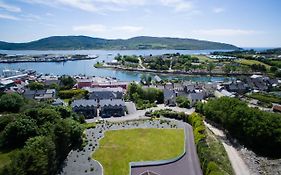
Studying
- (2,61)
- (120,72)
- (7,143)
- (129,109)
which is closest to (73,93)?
(129,109)

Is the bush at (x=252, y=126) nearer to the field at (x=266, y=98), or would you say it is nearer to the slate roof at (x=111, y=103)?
the slate roof at (x=111, y=103)

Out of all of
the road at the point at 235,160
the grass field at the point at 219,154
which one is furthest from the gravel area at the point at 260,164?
the grass field at the point at 219,154

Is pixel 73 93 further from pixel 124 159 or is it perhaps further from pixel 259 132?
pixel 259 132

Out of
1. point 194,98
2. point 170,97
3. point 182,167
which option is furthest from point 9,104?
point 194,98

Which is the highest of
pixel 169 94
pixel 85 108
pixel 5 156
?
pixel 5 156

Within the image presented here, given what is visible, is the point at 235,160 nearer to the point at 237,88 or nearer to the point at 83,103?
the point at 83,103

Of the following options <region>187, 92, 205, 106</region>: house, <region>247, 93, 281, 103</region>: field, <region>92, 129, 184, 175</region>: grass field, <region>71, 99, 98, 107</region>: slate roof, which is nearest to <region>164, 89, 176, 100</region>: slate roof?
<region>187, 92, 205, 106</region>: house
